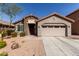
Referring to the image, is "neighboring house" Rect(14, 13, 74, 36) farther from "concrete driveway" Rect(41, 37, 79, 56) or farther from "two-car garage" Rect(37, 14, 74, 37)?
"concrete driveway" Rect(41, 37, 79, 56)

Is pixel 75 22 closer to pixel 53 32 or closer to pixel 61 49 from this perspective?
pixel 53 32

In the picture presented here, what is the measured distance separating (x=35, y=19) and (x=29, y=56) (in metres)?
16.0

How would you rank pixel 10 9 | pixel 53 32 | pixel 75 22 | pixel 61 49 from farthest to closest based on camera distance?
pixel 10 9 < pixel 75 22 < pixel 53 32 < pixel 61 49

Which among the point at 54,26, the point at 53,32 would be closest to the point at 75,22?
the point at 54,26

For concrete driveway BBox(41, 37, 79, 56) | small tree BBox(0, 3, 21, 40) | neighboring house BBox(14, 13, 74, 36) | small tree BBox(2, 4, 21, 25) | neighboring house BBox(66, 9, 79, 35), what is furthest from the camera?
small tree BBox(2, 4, 21, 25)

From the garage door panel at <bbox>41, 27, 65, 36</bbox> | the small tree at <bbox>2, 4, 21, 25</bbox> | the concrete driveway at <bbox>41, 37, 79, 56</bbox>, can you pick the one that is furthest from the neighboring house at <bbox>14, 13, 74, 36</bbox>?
the concrete driveway at <bbox>41, 37, 79, 56</bbox>

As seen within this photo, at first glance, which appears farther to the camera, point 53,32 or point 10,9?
point 10,9

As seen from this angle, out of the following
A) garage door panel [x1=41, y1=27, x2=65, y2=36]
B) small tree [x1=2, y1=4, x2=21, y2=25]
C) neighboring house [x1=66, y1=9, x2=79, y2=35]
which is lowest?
garage door panel [x1=41, y1=27, x2=65, y2=36]

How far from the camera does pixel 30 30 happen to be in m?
27.2

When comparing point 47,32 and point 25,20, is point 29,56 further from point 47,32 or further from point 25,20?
point 25,20

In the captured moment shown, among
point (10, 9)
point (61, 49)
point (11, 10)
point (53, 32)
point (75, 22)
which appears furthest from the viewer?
A: point (11, 10)

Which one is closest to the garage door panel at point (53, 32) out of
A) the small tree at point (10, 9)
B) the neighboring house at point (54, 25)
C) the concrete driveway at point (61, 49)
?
the neighboring house at point (54, 25)

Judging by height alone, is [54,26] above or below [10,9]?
below

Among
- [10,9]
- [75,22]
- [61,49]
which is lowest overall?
[61,49]
